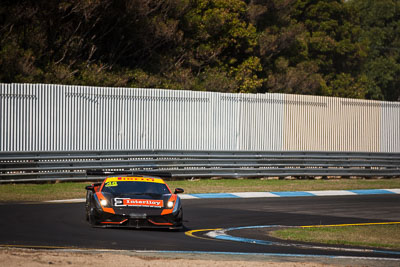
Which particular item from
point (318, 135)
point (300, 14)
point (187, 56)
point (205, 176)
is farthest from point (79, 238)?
point (300, 14)

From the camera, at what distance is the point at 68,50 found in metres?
35.6

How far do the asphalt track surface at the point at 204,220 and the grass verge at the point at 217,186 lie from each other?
2071 millimetres

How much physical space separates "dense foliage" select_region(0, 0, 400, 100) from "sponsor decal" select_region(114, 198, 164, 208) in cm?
1639

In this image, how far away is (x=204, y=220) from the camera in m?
17.1

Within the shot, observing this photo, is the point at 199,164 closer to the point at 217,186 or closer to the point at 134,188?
the point at 217,186

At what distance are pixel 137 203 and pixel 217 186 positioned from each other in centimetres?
1097

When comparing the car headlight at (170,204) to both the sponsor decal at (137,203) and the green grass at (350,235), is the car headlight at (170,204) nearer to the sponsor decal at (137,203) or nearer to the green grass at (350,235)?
the sponsor decal at (137,203)

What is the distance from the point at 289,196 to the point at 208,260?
14.1m

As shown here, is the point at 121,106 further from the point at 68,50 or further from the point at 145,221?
the point at 145,221

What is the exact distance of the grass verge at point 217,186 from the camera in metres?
21.5

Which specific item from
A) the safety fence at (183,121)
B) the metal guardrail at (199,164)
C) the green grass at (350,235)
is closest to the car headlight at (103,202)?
the green grass at (350,235)

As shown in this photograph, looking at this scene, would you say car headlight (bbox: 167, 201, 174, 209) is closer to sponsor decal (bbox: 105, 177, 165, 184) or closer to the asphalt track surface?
the asphalt track surface

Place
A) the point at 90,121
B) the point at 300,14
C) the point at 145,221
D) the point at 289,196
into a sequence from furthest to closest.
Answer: the point at 300,14
the point at 90,121
the point at 289,196
the point at 145,221

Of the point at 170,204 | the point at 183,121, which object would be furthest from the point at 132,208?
the point at 183,121
